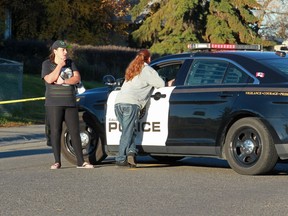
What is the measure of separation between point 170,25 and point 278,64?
130ft

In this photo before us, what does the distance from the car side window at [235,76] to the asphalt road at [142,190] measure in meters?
1.21

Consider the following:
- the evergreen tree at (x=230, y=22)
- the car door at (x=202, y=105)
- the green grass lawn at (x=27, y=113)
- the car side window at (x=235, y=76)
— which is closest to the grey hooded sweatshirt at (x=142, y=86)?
the car door at (x=202, y=105)

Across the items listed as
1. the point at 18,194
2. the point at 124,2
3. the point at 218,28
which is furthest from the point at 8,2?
the point at 18,194

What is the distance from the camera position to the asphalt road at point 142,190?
7883mm

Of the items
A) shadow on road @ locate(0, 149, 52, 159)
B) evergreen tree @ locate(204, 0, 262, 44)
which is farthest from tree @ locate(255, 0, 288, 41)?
shadow on road @ locate(0, 149, 52, 159)

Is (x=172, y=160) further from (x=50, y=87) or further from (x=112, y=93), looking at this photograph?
(x=50, y=87)

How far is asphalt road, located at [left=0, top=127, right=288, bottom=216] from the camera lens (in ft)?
25.9

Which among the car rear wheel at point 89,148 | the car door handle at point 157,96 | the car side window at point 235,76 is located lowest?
the car rear wheel at point 89,148

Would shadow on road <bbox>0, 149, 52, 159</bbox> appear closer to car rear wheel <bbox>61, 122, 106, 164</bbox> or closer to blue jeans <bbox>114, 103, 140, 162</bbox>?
car rear wheel <bbox>61, 122, 106, 164</bbox>

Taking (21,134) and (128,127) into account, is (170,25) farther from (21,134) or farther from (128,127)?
(128,127)

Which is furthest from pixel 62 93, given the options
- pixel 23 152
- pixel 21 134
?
pixel 21 134

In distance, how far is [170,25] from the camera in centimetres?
4988

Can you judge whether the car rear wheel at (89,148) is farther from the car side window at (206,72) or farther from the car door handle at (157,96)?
the car side window at (206,72)

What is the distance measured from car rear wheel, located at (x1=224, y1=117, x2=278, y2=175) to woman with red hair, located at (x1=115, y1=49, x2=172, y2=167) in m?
1.29
